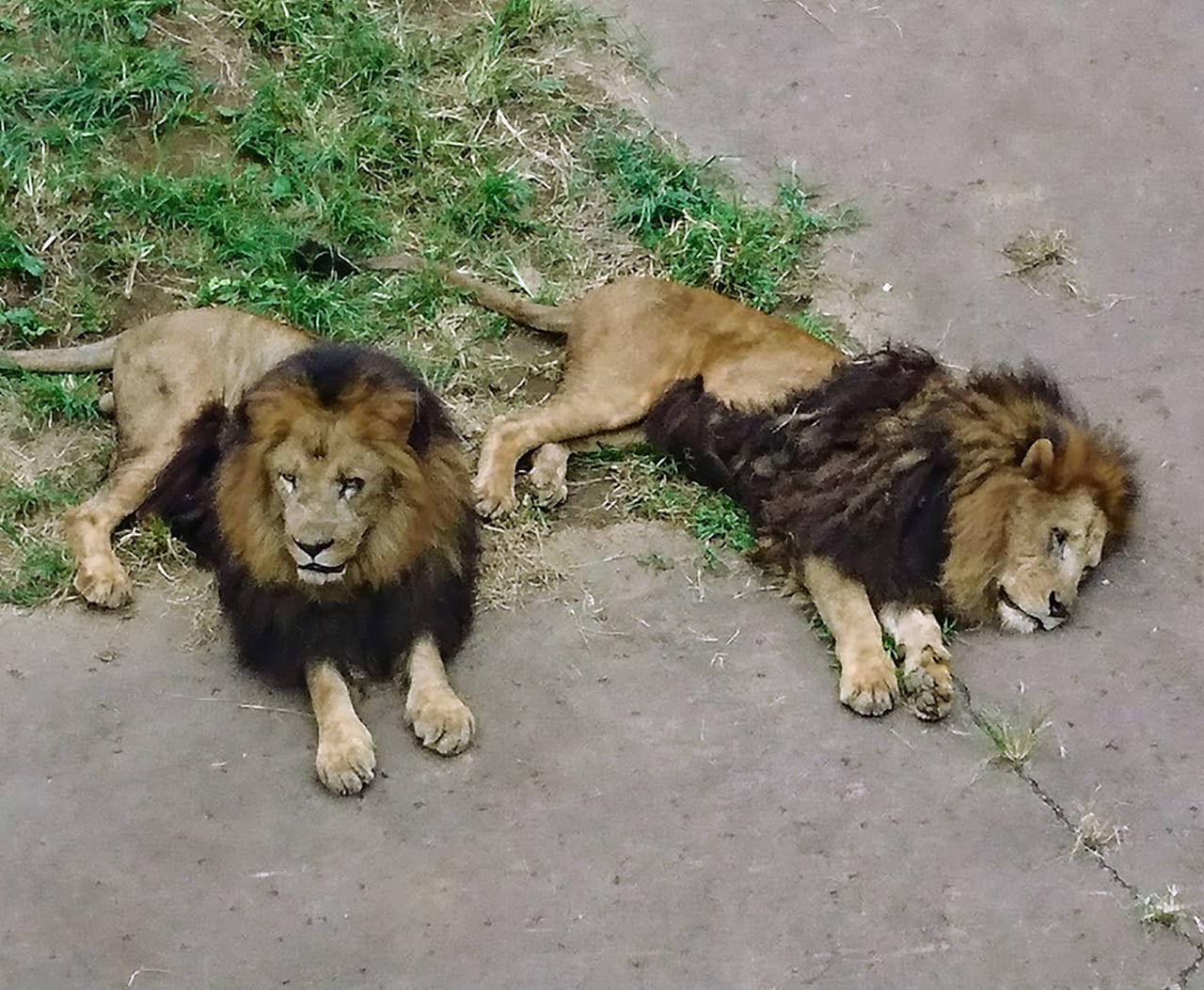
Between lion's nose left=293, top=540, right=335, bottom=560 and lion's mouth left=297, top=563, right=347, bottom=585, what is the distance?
5 cm

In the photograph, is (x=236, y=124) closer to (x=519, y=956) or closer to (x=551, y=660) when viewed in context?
(x=551, y=660)

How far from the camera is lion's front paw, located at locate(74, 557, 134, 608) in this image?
4.39m

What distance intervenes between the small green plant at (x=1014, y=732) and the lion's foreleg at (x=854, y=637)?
247mm

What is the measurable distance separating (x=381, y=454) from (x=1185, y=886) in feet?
6.89

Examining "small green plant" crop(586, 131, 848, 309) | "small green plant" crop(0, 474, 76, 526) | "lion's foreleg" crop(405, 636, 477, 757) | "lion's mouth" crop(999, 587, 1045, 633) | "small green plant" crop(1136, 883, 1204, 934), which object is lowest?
"small green plant" crop(0, 474, 76, 526)

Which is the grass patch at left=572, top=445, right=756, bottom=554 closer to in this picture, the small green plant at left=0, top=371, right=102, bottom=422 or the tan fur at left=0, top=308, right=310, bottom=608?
the tan fur at left=0, top=308, right=310, bottom=608

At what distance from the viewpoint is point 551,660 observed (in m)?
4.39

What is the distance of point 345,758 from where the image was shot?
A: 12.8ft

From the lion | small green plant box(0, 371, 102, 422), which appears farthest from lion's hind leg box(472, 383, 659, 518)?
small green plant box(0, 371, 102, 422)

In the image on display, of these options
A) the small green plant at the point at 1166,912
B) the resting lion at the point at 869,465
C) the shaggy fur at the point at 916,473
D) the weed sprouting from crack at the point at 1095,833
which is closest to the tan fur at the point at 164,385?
the resting lion at the point at 869,465

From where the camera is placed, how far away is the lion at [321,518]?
3922 millimetres

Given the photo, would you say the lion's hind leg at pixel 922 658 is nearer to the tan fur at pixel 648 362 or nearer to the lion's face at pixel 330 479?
the tan fur at pixel 648 362

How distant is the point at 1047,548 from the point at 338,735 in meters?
1.90

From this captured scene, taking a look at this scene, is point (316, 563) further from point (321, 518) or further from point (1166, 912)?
point (1166, 912)
